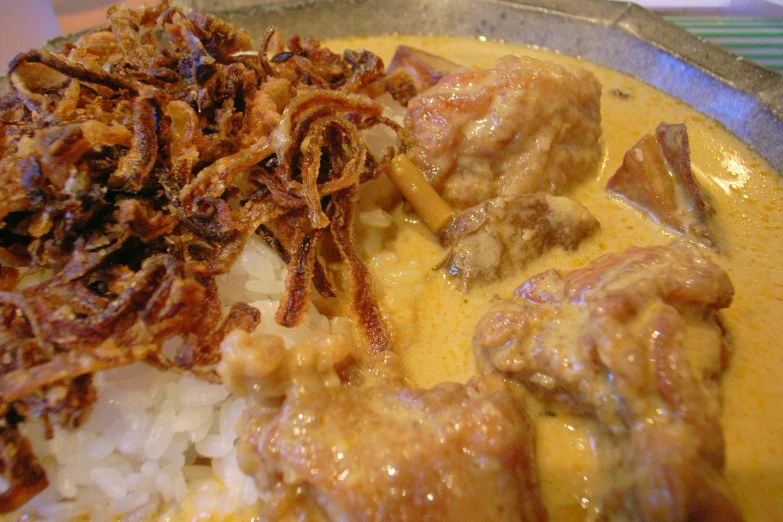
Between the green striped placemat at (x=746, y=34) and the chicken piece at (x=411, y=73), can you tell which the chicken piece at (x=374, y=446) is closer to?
the chicken piece at (x=411, y=73)

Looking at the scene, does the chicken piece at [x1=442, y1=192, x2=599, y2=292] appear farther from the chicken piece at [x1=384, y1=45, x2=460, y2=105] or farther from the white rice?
the white rice

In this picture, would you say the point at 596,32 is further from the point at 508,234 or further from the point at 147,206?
the point at 147,206

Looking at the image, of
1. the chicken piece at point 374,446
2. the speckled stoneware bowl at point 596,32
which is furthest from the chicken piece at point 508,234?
the speckled stoneware bowl at point 596,32

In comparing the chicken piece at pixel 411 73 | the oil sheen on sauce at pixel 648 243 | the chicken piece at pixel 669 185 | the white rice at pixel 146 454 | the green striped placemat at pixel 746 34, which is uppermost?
the green striped placemat at pixel 746 34

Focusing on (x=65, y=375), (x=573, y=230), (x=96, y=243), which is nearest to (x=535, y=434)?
(x=573, y=230)

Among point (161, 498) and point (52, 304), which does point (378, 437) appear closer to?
point (161, 498)

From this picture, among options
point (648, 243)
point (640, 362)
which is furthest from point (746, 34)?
point (640, 362)
